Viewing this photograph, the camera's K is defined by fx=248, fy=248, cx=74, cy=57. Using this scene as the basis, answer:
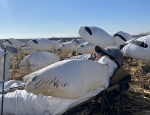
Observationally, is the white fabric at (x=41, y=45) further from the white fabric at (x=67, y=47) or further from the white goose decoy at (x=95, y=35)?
the white goose decoy at (x=95, y=35)

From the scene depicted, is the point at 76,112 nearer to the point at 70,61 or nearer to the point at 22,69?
the point at 70,61

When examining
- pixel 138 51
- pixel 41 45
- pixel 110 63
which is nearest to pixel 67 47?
pixel 41 45

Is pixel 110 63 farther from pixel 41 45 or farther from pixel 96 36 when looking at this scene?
pixel 41 45

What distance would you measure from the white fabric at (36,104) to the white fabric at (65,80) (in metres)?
0.25

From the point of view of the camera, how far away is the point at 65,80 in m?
3.04

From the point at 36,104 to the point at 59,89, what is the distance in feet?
2.00

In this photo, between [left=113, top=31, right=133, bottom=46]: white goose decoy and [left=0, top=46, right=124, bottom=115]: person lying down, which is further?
[left=113, top=31, right=133, bottom=46]: white goose decoy

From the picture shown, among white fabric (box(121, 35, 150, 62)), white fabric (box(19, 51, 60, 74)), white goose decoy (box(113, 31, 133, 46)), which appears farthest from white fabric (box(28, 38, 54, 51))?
white fabric (box(121, 35, 150, 62))

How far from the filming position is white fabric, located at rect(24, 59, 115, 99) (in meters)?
3.04

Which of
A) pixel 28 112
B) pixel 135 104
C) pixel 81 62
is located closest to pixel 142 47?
pixel 135 104

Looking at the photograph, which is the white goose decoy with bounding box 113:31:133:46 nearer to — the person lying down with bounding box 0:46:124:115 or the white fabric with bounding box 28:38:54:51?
the person lying down with bounding box 0:46:124:115

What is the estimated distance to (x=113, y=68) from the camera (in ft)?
13.0

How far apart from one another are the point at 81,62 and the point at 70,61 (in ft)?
0.48

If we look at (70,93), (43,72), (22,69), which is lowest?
(22,69)
